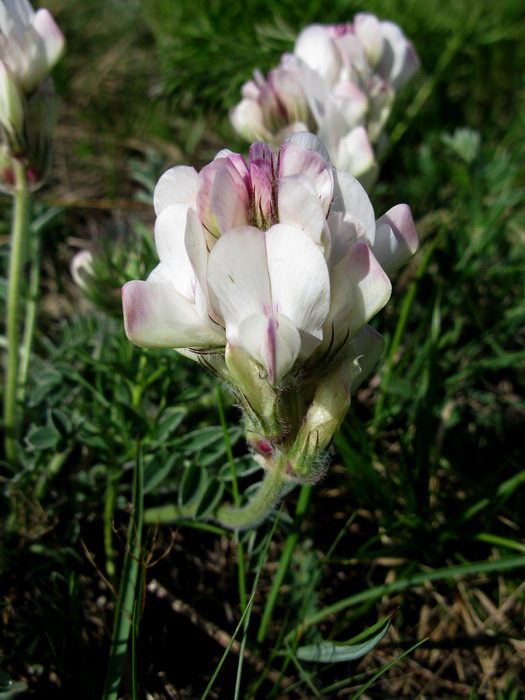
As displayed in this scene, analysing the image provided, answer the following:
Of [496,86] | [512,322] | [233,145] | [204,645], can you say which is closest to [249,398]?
[204,645]

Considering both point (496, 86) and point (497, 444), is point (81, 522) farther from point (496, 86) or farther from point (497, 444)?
point (496, 86)

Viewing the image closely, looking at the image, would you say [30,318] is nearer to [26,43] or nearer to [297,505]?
[26,43]

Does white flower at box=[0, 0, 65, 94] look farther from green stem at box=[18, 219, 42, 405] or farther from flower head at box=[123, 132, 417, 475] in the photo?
flower head at box=[123, 132, 417, 475]

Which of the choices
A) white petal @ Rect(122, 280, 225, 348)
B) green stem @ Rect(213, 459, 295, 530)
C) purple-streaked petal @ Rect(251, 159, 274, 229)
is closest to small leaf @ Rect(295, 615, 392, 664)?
green stem @ Rect(213, 459, 295, 530)

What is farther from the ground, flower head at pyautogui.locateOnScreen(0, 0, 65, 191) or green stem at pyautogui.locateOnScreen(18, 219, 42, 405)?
flower head at pyautogui.locateOnScreen(0, 0, 65, 191)

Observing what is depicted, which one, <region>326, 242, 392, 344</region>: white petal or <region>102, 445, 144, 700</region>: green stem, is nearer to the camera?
<region>326, 242, 392, 344</region>: white petal

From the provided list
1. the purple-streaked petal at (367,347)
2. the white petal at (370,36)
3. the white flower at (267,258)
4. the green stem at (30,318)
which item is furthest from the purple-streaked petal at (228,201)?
the white petal at (370,36)
